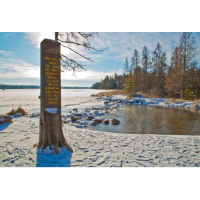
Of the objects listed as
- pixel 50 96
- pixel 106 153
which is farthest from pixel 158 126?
pixel 50 96

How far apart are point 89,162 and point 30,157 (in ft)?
5.61

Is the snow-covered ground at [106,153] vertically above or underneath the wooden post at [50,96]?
underneath

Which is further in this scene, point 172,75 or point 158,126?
point 172,75

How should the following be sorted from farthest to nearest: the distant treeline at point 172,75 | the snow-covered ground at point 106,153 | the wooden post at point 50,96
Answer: the distant treeline at point 172,75 → the wooden post at point 50,96 → the snow-covered ground at point 106,153

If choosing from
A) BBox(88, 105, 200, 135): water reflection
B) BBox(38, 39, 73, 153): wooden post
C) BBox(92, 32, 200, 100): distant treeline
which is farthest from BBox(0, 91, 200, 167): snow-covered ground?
BBox(92, 32, 200, 100): distant treeline

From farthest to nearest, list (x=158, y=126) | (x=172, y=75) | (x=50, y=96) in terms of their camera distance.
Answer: (x=172, y=75) < (x=158, y=126) < (x=50, y=96)

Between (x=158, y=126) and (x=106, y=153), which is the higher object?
(x=106, y=153)

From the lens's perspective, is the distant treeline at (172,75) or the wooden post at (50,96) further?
the distant treeline at (172,75)

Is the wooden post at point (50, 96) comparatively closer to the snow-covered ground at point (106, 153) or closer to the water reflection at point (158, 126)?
the snow-covered ground at point (106, 153)

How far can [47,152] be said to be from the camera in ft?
12.7

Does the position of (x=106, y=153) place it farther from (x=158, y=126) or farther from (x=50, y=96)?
(x=158, y=126)

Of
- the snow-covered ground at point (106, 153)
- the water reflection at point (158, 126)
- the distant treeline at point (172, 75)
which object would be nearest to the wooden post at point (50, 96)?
the snow-covered ground at point (106, 153)
